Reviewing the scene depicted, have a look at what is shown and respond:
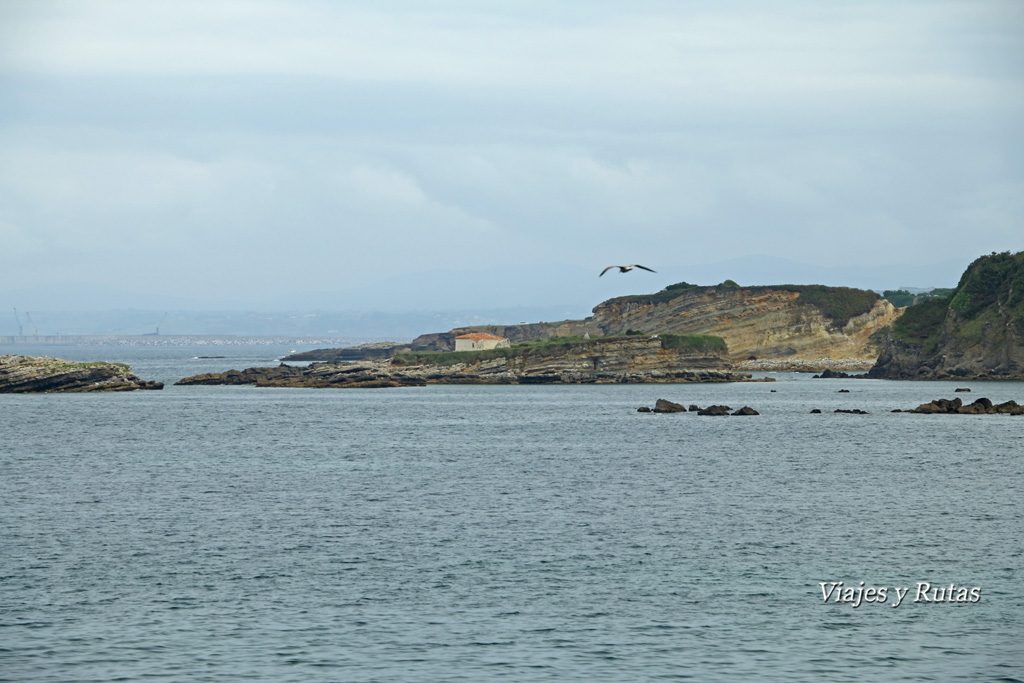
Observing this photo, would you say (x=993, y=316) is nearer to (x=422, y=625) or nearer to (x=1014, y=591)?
(x=1014, y=591)

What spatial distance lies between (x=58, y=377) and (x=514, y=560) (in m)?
112

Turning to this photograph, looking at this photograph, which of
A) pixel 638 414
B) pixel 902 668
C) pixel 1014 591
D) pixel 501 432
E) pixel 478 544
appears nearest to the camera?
pixel 902 668

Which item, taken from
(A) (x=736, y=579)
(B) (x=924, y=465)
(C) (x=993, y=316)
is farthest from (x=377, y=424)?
(C) (x=993, y=316)

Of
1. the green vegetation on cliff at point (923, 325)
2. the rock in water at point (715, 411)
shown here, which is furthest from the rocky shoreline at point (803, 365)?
the rock in water at point (715, 411)

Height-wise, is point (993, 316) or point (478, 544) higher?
point (993, 316)

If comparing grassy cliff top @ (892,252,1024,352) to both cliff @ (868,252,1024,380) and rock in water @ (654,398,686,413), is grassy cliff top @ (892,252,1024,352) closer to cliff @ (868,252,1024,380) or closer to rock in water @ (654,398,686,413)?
cliff @ (868,252,1024,380)

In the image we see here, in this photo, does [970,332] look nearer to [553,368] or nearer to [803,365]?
[803,365]

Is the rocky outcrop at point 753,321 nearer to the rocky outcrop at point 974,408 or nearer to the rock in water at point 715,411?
the rock in water at point 715,411

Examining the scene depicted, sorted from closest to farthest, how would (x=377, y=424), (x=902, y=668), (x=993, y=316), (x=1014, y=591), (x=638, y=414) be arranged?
1. (x=902, y=668)
2. (x=1014, y=591)
3. (x=377, y=424)
4. (x=638, y=414)
5. (x=993, y=316)

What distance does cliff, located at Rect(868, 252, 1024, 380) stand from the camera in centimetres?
14138

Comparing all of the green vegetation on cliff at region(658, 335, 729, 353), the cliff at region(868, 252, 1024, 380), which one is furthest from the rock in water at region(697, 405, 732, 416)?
the cliff at region(868, 252, 1024, 380)

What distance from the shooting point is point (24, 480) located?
53469mm

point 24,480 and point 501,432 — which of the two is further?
point 501,432

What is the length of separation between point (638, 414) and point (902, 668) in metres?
74.0
